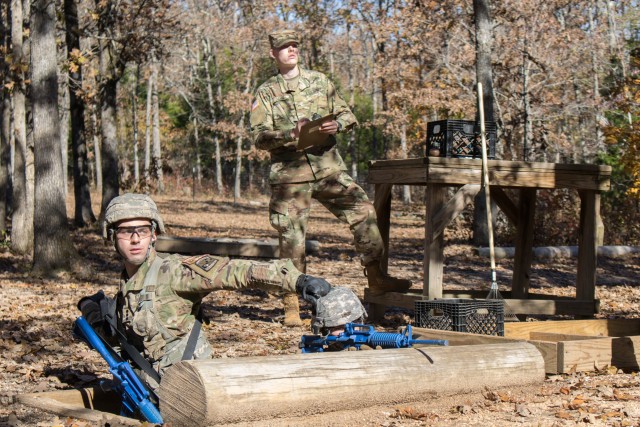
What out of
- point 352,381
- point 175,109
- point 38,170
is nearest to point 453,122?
point 352,381

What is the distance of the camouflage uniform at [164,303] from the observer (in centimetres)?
486

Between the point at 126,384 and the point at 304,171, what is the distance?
3.94 meters

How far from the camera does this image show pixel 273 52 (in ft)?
28.2

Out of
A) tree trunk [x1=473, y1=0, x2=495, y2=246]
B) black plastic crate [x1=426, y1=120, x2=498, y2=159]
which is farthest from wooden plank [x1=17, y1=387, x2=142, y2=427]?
tree trunk [x1=473, y1=0, x2=495, y2=246]

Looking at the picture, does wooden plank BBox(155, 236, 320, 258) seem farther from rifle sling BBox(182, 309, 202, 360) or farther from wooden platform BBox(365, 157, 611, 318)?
rifle sling BBox(182, 309, 202, 360)

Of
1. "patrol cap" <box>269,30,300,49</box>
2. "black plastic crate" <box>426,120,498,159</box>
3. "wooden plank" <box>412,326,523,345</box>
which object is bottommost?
"wooden plank" <box>412,326,523,345</box>

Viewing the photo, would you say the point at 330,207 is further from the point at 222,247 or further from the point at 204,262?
the point at 222,247

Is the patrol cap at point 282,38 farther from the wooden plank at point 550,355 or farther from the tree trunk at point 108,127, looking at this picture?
the tree trunk at point 108,127

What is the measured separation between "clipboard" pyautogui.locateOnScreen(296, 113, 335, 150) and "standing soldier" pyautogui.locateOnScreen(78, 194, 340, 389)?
2.99m

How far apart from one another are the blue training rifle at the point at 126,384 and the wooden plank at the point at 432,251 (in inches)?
144

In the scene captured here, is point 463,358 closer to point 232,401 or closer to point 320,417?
point 320,417

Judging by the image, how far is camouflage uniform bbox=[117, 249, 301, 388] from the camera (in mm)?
4863

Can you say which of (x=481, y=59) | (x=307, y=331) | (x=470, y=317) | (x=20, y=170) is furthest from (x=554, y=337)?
(x=20, y=170)

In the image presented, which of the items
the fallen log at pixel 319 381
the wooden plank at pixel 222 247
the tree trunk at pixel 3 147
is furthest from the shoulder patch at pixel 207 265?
the tree trunk at pixel 3 147
